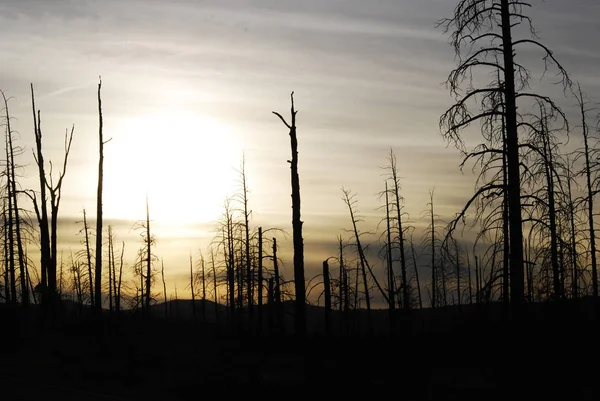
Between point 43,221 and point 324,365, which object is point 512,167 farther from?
point 43,221

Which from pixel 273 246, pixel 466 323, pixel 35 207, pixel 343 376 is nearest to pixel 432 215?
pixel 273 246

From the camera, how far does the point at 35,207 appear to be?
113ft

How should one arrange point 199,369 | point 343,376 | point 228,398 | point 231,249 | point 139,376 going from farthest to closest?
point 231,249 → point 199,369 → point 139,376 → point 343,376 → point 228,398

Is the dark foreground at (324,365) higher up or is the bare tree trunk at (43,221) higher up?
the bare tree trunk at (43,221)

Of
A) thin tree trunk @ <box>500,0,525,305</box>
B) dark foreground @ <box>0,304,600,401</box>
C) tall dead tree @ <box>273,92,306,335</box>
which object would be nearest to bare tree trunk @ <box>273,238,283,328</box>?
dark foreground @ <box>0,304,600,401</box>

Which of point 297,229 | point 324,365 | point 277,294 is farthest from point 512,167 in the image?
point 277,294

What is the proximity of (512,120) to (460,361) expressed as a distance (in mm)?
9356

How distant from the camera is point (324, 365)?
886 inches

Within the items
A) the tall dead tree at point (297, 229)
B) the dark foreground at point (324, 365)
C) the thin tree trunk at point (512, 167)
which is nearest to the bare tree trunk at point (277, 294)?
the dark foreground at point (324, 365)

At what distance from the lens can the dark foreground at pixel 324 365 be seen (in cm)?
1717

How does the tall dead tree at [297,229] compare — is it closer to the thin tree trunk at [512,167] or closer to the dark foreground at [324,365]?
the dark foreground at [324,365]

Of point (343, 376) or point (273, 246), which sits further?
point (273, 246)

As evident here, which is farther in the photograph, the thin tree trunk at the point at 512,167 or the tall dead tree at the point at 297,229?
the tall dead tree at the point at 297,229

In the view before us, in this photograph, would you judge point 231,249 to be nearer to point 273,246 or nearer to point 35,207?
point 273,246
